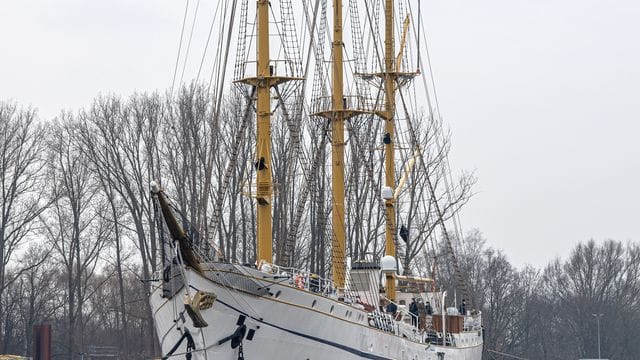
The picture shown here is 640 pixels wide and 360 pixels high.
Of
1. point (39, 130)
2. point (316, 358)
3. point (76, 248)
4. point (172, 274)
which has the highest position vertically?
point (39, 130)

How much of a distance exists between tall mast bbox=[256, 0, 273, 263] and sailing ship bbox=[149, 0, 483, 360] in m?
0.03

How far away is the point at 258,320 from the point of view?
39.4 metres

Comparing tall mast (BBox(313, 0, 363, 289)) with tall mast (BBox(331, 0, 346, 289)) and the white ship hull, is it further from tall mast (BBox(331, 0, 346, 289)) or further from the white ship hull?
the white ship hull

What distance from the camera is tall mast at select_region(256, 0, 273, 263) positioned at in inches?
1711

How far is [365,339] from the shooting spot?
1738 inches

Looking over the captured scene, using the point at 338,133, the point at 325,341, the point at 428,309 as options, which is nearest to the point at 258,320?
the point at 325,341

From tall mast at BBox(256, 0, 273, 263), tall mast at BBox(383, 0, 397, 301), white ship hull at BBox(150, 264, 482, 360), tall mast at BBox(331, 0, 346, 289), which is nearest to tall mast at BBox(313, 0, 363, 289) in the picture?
tall mast at BBox(331, 0, 346, 289)

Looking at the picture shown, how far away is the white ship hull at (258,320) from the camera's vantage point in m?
38.6

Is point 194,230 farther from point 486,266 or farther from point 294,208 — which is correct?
point 486,266

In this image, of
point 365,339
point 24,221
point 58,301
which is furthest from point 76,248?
point 365,339

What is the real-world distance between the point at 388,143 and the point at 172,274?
24441 millimetres

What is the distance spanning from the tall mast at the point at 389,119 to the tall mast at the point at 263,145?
14567mm

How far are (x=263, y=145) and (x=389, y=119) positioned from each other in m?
18.7

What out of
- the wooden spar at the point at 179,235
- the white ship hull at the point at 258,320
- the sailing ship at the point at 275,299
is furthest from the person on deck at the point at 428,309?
the wooden spar at the point at 179,235
